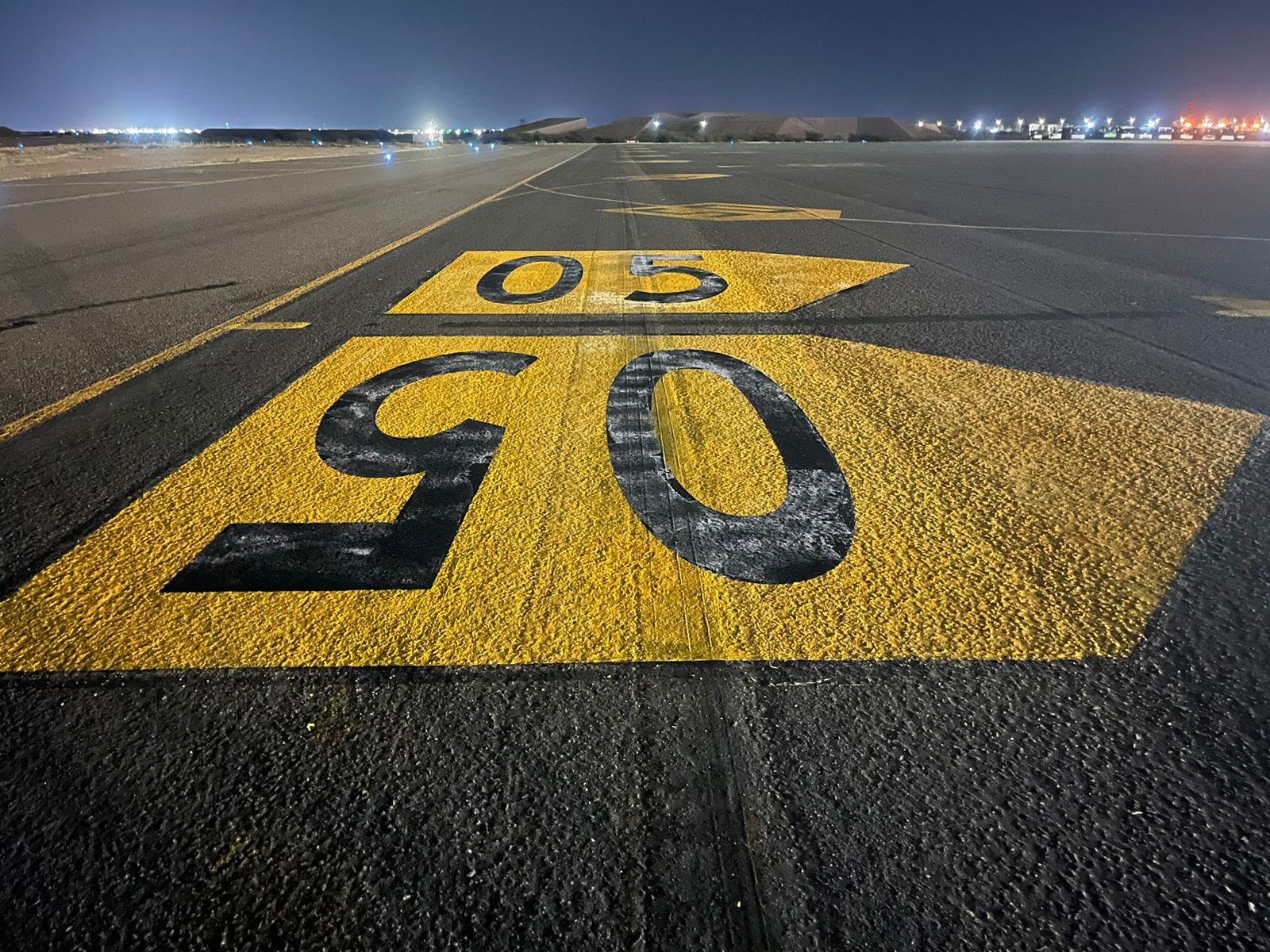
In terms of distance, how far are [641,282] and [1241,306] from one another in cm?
416

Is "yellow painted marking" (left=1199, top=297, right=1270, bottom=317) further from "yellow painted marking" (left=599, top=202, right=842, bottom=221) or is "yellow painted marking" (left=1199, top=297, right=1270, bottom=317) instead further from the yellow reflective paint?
the yellow reflective paint

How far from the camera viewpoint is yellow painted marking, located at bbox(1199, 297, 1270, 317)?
4.61 metres

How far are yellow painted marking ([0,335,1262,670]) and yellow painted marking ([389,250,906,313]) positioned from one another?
153 cm

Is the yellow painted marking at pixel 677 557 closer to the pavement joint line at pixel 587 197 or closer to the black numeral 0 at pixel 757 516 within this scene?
the black numeral 0 at pixel 757 516

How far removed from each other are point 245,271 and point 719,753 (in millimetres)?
6670

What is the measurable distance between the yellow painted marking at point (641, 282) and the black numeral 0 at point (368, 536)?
2160mm

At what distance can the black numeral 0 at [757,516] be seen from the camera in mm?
1977

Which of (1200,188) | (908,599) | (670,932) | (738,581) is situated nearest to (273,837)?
(670,932)

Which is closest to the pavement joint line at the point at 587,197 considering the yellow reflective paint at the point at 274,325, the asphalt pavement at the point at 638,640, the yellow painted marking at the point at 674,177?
the yellow painted marking at the point at 674,177

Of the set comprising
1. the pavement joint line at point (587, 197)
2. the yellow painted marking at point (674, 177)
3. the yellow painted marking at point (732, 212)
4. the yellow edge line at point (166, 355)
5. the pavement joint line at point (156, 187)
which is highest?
the pavement joint line at point (156, 187)

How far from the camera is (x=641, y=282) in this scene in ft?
17.8

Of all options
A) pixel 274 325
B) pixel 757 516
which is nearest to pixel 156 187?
pixel 274 325

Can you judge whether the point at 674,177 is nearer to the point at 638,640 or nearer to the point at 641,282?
the point at 641,282

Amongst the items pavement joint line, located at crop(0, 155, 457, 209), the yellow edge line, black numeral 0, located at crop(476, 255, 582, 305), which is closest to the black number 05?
the yellow edge line
